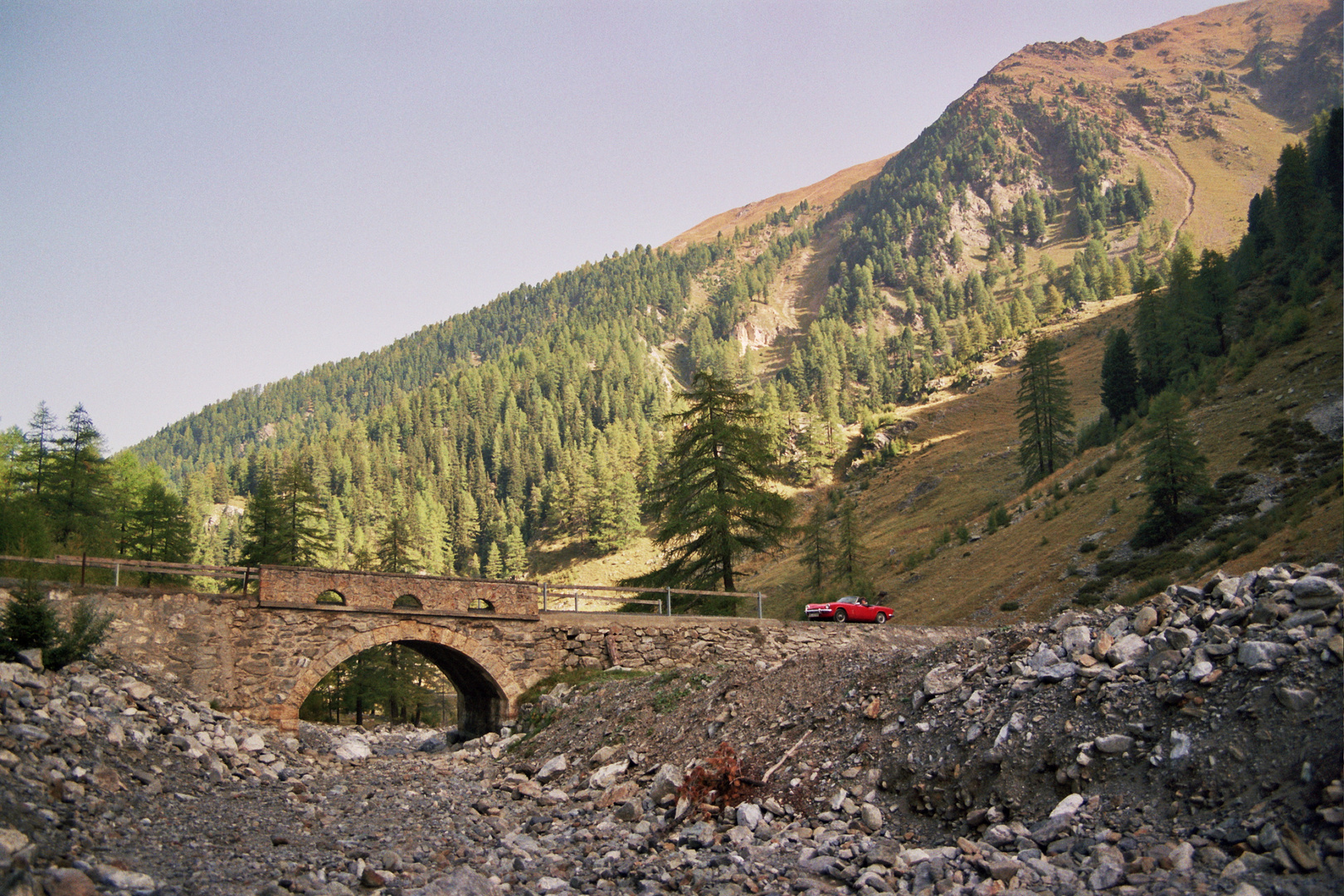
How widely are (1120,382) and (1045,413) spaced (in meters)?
7.94

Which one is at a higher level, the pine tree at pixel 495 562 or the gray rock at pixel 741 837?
the gray rock at pixel 741 837

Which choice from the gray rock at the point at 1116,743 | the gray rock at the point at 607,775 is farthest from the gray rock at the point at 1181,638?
the gray rock at the point at 607,775

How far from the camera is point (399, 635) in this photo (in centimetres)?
2144

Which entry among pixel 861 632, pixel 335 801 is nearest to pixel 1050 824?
pixel 335 801

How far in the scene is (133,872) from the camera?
28.8ft

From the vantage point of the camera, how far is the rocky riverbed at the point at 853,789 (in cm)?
796

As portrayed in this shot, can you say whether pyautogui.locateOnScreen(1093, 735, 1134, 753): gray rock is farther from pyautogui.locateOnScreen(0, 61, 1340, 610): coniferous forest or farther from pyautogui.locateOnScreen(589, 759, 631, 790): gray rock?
pyautogui.locateOnScreen(0, 61, 1340, 610): coniferous forest

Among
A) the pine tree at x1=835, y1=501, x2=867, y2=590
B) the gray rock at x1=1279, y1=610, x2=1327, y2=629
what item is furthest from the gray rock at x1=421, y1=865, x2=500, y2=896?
the pine tree at x1=835, y1=501, x2=867, y2=590

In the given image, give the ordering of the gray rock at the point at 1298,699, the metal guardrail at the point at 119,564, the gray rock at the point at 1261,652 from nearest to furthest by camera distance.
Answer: the gray rock at the point at 1298,699
the gray rock at the point at 1261,652
the metal guardrail at the point at 119,564

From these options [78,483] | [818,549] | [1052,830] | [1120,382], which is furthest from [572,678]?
[1120,382]

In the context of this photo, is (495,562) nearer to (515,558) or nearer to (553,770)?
(515,558)

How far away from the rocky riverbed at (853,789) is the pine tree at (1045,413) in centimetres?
5893

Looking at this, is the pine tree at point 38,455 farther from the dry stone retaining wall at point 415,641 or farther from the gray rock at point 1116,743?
the gray rock at point 1116,743

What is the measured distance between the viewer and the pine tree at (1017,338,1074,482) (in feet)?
220
